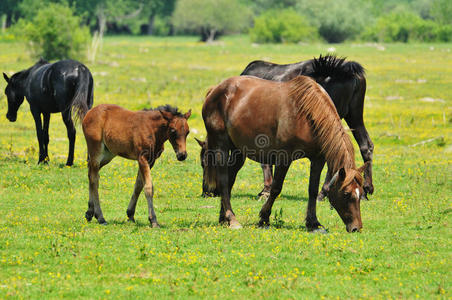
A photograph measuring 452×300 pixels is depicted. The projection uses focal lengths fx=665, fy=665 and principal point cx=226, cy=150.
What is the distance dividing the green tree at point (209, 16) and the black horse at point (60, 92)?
2853 inches

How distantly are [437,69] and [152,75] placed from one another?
2003 centimetres

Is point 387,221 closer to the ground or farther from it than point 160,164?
farther from it

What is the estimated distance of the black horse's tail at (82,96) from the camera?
1681cm

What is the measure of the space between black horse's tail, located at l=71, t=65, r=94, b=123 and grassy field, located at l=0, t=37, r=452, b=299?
160cm

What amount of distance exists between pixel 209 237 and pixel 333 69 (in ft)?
16.4

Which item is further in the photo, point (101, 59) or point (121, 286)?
point (101, 59)

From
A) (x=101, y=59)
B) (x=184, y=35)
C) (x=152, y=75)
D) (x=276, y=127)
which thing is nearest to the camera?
(x=276, y=127)

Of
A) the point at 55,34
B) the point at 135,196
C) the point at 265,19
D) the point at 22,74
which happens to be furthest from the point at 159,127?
the point at 265,19

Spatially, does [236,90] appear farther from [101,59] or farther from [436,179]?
[101,59]

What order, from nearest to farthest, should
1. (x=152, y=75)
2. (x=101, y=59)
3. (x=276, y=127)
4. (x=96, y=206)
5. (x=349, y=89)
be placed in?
(x=276, y=127)
(x=96, y=206)
(x=349, y=89)
(x=152, y=75)
(x=101, y=59)

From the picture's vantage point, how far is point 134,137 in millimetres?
11406

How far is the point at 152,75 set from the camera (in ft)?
148

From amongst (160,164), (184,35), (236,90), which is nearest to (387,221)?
(236,90)

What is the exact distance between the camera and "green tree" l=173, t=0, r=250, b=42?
9256 centimetres
